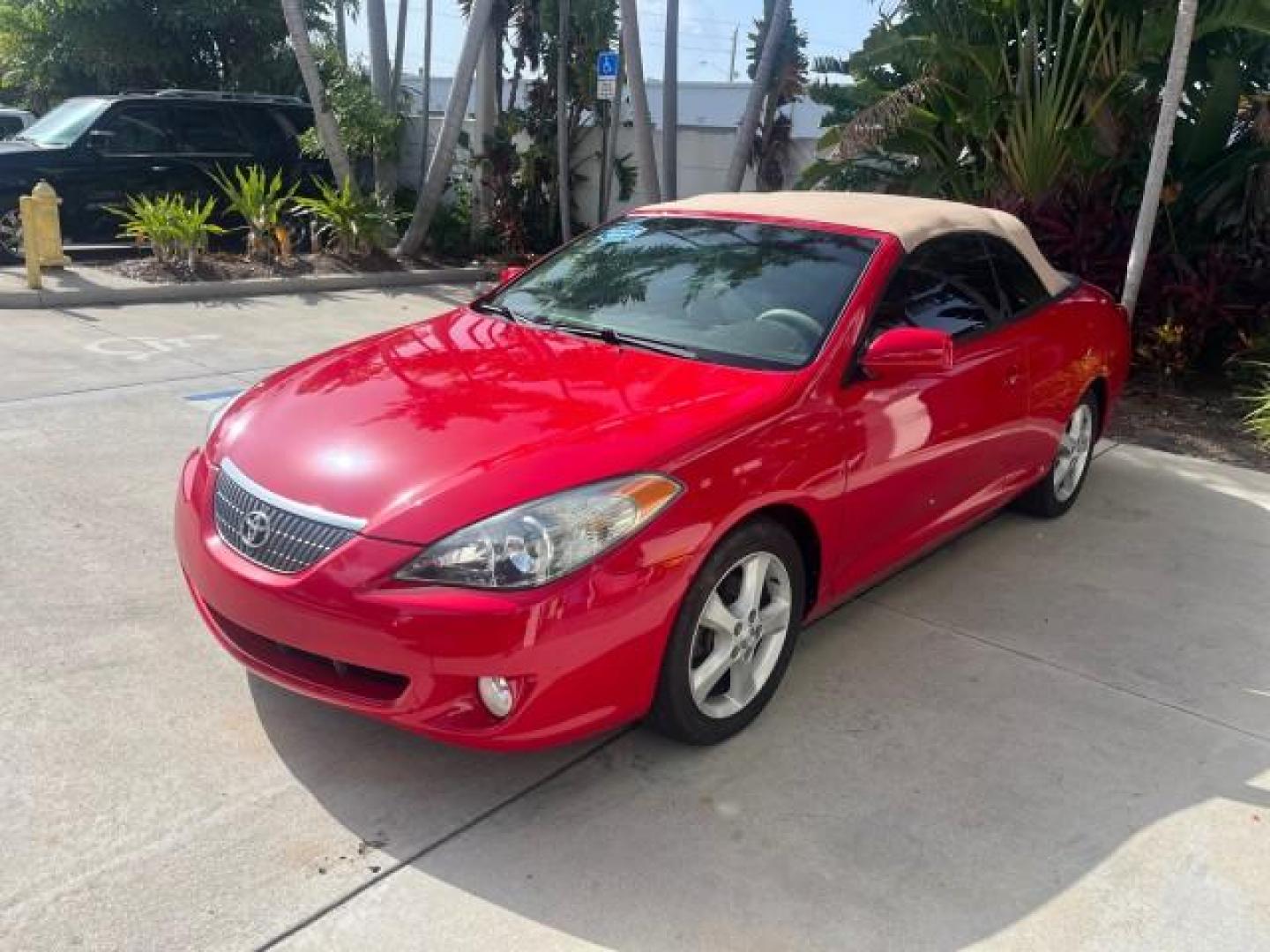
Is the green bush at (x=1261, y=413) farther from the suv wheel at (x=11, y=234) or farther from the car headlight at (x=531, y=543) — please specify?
the suv wheel at (x=11, y=234)

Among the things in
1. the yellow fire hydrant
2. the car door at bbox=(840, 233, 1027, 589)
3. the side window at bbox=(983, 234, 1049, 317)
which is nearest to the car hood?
the car door at bbox=(840, 233, 1027, 589)

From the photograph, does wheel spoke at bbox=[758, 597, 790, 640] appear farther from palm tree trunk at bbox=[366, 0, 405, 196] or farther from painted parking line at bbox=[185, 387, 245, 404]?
palm tree trunk at bbox=[366, 0, 405, 196]

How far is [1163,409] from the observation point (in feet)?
26.0

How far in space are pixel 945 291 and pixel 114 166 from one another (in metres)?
10.3

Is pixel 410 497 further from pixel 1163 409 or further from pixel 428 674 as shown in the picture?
pixel 1163 409

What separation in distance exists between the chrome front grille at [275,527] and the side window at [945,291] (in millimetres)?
1964

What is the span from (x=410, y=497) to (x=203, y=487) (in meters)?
0.81

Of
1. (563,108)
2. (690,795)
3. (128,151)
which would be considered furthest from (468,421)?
(563,108)

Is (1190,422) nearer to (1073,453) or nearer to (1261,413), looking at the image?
(1261,413)

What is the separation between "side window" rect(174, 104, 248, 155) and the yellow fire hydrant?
87.5 inches

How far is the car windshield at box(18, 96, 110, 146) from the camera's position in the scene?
38.2 ft

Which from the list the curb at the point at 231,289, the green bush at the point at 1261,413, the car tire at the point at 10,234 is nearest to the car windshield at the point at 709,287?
the green bush at the point at 1261,413

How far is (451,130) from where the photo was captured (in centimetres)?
1207

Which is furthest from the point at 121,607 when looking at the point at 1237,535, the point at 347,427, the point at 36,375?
the point at 1237,535
